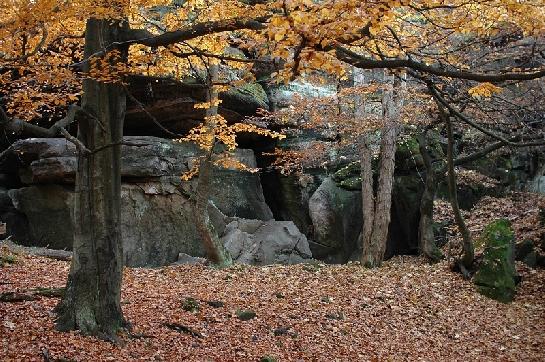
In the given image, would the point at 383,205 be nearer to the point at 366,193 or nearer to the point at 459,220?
the point at 366,193

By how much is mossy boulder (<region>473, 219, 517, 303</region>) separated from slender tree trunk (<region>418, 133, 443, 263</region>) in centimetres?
330

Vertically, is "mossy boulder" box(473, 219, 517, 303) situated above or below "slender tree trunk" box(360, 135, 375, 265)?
below

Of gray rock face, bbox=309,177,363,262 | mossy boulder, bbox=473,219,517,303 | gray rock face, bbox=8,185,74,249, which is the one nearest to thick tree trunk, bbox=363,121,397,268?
mossy boulder, bbox=473,219,517,303

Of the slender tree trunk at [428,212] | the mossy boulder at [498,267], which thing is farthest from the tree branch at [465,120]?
the slender tree trunk at [428,212]

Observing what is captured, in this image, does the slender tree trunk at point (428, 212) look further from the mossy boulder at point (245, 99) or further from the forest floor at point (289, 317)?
the mossy boulder at point (245, 99)

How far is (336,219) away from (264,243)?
4.46m

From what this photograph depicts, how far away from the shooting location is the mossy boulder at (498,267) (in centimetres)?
1292

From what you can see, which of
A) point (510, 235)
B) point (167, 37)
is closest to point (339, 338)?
point (167, 37)

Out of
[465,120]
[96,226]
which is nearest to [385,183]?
[465,120]

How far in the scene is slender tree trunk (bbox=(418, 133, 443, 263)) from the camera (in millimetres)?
17344

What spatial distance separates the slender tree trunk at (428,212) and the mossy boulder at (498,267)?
3.30 m

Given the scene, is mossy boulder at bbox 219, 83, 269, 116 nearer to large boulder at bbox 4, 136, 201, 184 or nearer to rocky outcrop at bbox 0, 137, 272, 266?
large boulder at bbox 4, 136, 201, 184

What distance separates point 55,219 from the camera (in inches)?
688

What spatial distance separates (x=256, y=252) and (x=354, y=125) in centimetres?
547
